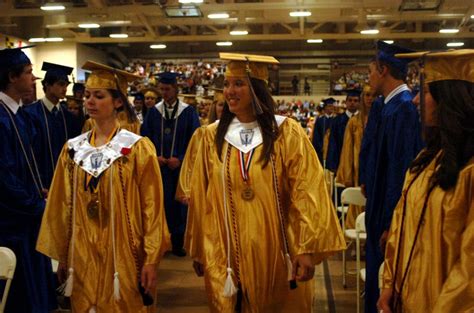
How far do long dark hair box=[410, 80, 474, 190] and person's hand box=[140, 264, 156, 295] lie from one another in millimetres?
1320

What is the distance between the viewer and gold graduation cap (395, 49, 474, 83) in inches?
80.4

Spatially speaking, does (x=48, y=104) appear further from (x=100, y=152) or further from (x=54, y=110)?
(x=100, y=152)

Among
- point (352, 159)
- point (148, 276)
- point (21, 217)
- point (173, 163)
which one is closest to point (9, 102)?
point (21, 217)

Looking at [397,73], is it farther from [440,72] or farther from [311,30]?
[311,30]

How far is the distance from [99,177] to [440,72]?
1543mm

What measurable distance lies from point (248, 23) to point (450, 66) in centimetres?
1510

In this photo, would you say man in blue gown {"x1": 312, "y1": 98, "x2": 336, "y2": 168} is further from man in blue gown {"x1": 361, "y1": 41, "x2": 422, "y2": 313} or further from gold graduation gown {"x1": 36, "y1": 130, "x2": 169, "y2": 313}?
gold graduation gown {"x1": 36, "y1": 130, "x2": 169, "y2": 313}

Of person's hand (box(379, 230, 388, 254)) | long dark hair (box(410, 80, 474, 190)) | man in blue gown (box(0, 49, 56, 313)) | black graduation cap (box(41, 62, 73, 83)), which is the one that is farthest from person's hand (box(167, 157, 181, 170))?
long dark hair (box(410, 80, 474, 190))

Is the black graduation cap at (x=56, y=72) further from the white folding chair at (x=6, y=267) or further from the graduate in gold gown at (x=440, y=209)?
the graduate in gold gown at (x=440, y=209)

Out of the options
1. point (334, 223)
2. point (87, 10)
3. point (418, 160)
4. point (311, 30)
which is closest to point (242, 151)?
point (334, 223)

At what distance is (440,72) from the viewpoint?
2084 mm

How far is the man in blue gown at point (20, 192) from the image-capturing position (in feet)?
11.0

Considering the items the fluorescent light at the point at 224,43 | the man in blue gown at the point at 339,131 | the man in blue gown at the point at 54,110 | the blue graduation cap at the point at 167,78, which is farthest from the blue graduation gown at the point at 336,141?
the fluorescent light at the point at 224,43

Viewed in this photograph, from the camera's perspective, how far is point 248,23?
16.8 meters
